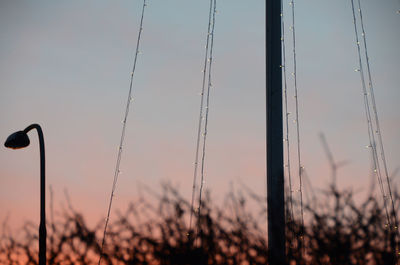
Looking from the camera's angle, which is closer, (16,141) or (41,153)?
(16,141)

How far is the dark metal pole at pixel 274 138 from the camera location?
4.18 meters

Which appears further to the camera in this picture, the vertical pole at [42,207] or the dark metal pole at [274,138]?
the vertical pole at [42,207]

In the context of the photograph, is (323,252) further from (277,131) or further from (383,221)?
(277,131)

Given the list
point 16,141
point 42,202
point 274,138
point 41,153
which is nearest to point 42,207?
point 42,202

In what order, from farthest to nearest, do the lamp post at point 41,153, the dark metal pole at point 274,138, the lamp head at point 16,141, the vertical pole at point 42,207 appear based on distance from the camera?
the lamp head at point 16,141 < the lamp post at point 41,153 < the vertical pole at point 42,207 < the dark metal pole at point 274,138

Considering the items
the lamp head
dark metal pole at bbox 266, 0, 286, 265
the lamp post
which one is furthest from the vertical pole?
dark metal pole at bbox 266, 0, 286, 265

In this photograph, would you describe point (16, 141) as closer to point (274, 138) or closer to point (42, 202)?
point (42, 202)

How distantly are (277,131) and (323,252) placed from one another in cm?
128

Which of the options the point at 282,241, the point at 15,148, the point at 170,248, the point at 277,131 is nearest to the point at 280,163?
the point at 277,131

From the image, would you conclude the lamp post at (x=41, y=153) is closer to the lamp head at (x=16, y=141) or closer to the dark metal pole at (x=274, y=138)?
the lamp head at (x=16, y=141)

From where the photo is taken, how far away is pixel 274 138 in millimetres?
4445

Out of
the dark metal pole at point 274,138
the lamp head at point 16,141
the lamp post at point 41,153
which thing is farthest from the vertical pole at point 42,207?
the dark metal pole at point 274,138

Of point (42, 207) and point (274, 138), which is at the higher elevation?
point (274, 138)

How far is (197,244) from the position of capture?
17.9 ft
